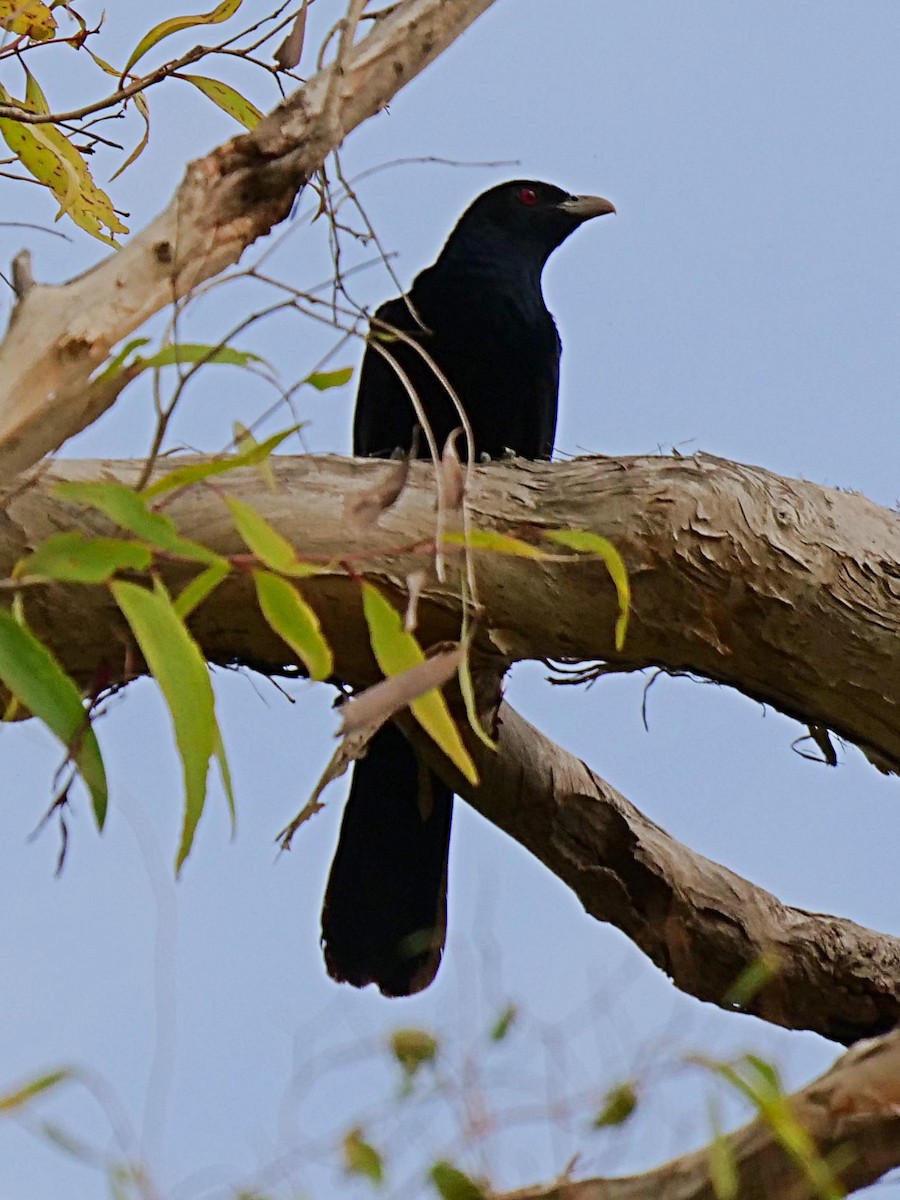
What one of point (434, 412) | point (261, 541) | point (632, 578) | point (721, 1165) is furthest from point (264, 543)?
point (434, 412)

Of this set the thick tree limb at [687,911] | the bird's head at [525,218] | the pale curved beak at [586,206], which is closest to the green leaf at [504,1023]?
the thick tree limb at [687,911]

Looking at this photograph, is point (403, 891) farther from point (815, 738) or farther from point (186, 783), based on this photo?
point (186, 783)

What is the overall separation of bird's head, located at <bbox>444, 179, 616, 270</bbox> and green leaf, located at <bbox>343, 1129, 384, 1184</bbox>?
9.22 feet

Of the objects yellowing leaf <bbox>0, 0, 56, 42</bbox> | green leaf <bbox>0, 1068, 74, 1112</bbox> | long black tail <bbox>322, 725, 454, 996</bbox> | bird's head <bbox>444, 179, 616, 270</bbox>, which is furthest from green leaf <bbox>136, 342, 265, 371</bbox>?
bird's head <bbox>444, 179, 616, 270</bbox>

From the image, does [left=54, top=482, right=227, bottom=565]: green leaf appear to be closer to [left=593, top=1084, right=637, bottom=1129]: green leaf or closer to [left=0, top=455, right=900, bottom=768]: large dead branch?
[left=593, top=1084, right=637, bottom=1129]: green leaf

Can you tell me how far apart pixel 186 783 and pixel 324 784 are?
43cm

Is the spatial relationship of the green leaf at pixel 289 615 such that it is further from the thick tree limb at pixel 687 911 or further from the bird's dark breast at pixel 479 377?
the bird's dark breast at pixel 479 377

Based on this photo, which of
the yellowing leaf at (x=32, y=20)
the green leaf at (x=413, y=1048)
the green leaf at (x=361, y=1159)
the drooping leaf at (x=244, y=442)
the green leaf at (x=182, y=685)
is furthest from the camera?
the yellowing leaf at (x=32, y=20)

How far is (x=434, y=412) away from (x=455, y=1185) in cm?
227

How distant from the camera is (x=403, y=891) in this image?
3244mm

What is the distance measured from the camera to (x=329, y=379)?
61.3 inches

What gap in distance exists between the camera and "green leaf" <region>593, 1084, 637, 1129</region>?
152 centimetres

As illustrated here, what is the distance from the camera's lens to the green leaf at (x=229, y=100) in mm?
2250

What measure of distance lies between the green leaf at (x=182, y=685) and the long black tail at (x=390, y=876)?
1.93 meters
